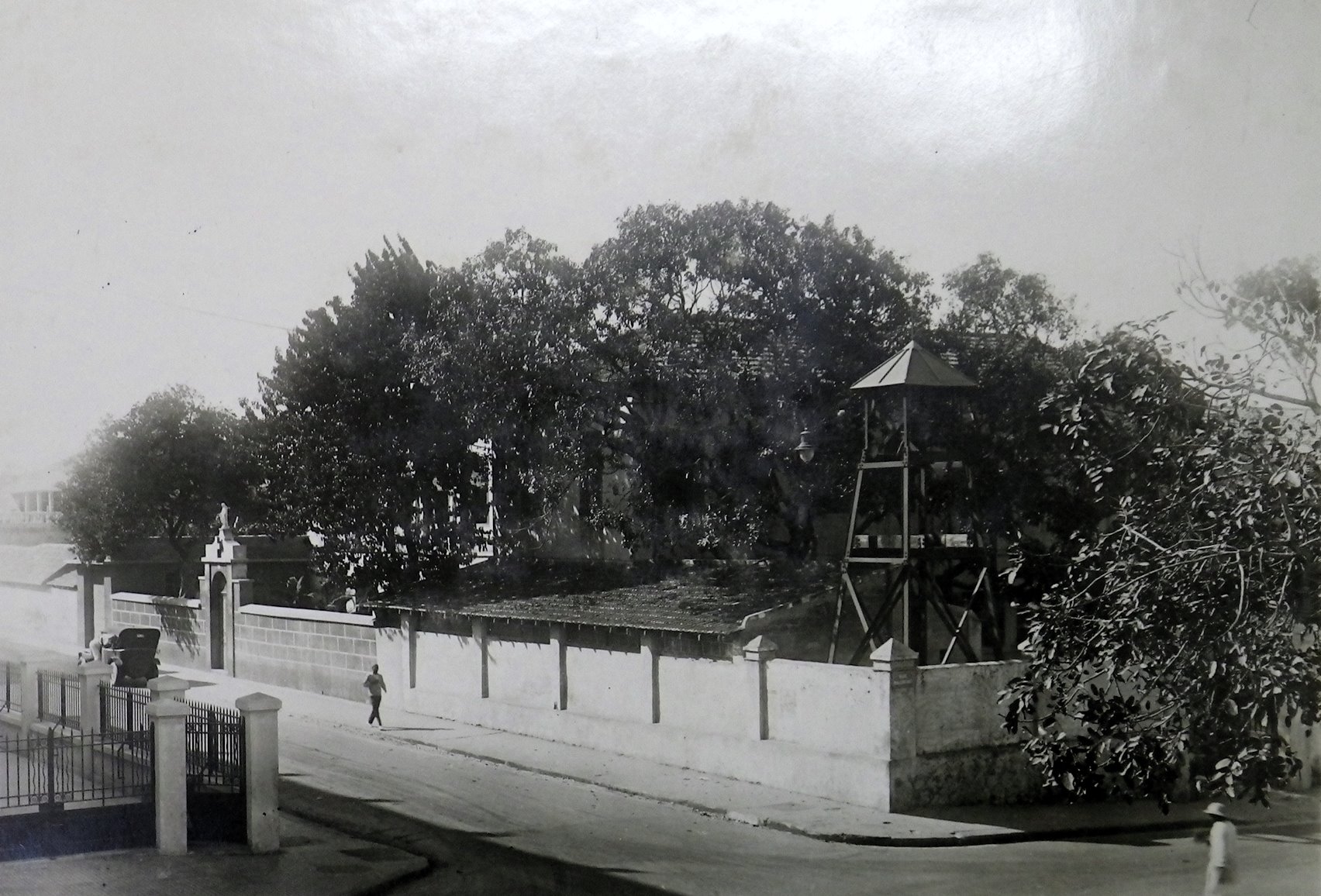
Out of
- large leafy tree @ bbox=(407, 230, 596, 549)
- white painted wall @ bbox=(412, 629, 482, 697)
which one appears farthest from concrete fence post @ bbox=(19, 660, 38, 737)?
white painted wall @ bbox=(412, 629, 482, 697)

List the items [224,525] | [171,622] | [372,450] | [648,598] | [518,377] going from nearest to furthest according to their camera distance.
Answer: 1. [518,377]
2. [372,450]
3. [648,598]
4. [224,525]
5. [171,622]

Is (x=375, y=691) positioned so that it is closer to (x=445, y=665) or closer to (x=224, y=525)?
(x=445, y=665)

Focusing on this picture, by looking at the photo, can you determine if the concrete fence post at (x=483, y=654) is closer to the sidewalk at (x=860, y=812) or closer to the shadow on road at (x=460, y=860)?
the sidewalk at (x=860, y=812)

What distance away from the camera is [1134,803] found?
1254 centimetres

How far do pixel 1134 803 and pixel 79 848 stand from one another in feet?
33.4

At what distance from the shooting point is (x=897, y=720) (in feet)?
40.3

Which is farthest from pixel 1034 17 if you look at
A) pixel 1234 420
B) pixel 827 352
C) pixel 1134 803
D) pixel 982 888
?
pixel 1134 803

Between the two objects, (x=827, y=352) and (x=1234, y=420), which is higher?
(x=827, y=352)

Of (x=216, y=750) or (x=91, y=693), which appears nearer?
(x=216, y=750)

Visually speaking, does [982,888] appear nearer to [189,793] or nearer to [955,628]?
[955,628]

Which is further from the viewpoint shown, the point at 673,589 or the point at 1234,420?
the point at 673,589

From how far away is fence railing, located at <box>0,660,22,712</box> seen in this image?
36.3 ft

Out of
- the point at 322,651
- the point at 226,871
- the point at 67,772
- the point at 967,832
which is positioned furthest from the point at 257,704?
the point at 322,651

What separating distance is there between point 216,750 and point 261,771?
47 centimetres
